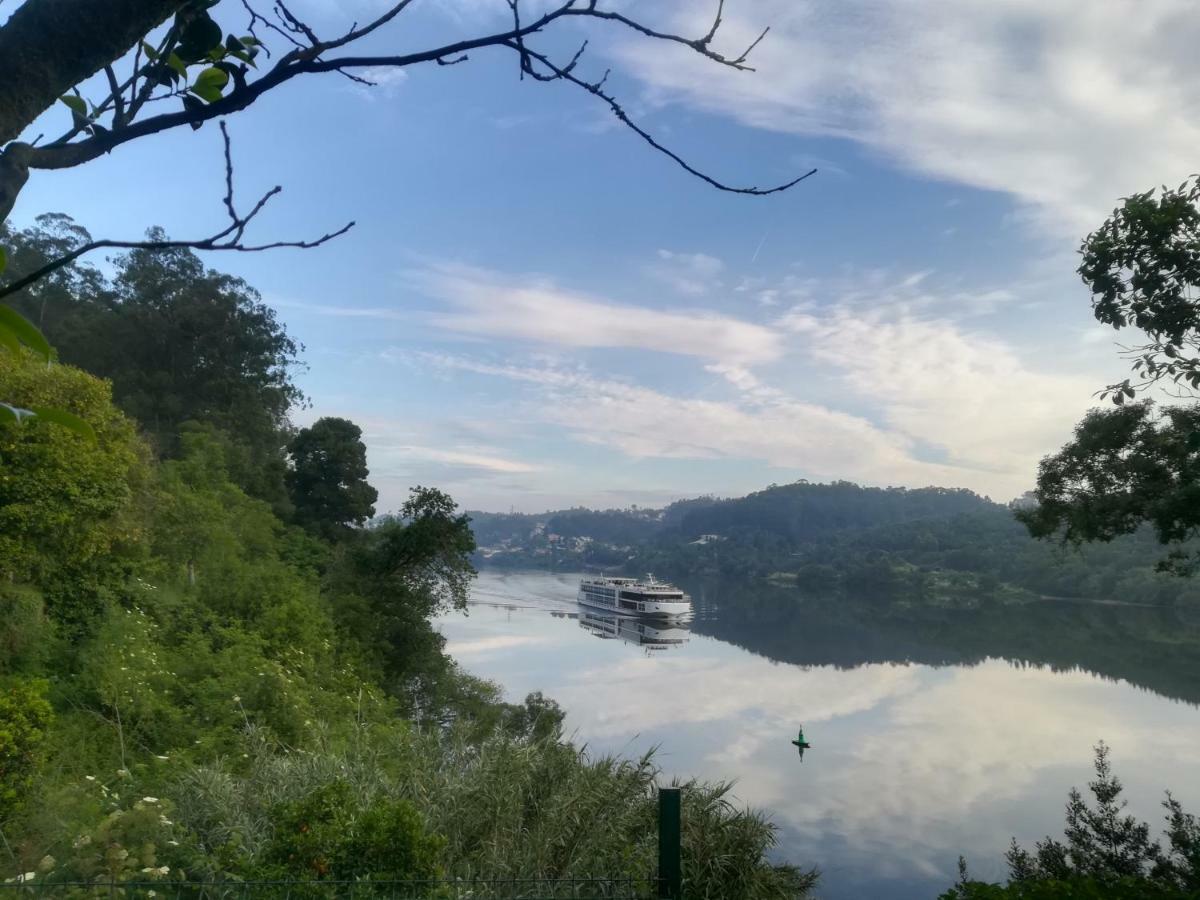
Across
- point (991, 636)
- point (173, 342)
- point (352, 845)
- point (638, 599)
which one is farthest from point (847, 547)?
point (352, 845)

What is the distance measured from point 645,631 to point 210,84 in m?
29.6

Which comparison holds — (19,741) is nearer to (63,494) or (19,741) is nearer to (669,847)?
(669,847)

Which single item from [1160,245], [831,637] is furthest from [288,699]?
[831,637]

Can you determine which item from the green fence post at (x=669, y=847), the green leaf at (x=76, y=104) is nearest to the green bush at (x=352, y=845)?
the green fence post at (x=669, y=847)

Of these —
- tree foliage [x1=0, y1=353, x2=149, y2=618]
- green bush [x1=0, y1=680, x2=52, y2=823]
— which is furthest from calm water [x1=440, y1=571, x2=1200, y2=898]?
tree foliage [x1=0, y1=353, x2=149, y2=618]

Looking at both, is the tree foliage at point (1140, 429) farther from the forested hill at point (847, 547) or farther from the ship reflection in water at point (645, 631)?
the ship reflection in water at point (645, 631)

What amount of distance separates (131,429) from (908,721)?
697 inches

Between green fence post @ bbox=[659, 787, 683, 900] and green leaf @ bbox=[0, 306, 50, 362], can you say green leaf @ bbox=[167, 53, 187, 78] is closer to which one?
green leaf @ bbox=[0, 306, 50, 362]

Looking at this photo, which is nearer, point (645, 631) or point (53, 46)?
point (53, 46)

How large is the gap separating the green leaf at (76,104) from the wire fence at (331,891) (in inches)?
88.8

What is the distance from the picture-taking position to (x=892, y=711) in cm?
2048

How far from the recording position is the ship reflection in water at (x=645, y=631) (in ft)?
95.5

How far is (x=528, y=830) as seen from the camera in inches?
152

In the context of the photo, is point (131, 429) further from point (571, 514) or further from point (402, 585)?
point (571, 514)
